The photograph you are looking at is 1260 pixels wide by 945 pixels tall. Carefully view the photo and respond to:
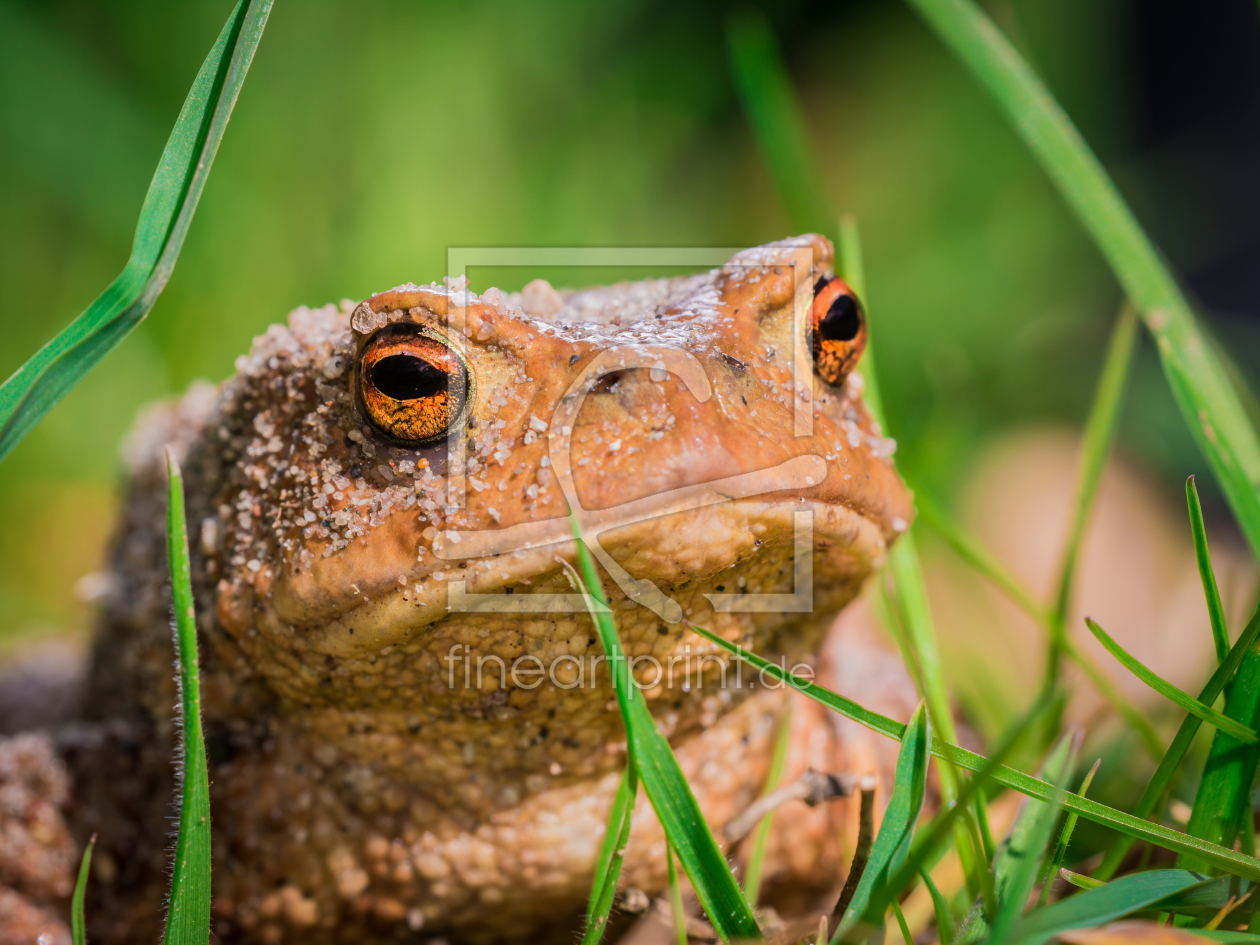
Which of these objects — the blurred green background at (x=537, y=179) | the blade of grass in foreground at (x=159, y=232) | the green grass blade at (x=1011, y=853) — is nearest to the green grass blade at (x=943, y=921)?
the green grass blade at (x=1011, y=853)

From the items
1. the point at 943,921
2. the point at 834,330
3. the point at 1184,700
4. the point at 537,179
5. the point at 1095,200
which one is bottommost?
the point at 943,921

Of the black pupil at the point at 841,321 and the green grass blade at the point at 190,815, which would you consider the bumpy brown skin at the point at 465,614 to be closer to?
the black pupil at the point at 841,321

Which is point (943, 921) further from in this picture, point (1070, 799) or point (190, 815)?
point (190, 815)

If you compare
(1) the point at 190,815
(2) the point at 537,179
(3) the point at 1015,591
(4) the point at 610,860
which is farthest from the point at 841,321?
(2) the point at 537,179

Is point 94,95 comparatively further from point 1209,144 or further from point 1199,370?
point 1209,144

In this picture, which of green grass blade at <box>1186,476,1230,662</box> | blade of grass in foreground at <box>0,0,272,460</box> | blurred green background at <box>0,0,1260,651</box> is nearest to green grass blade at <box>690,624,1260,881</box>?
green grass blade at <box>1186,476,1230,662</box>

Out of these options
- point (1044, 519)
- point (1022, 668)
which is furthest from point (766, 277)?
point (1044, 519)
